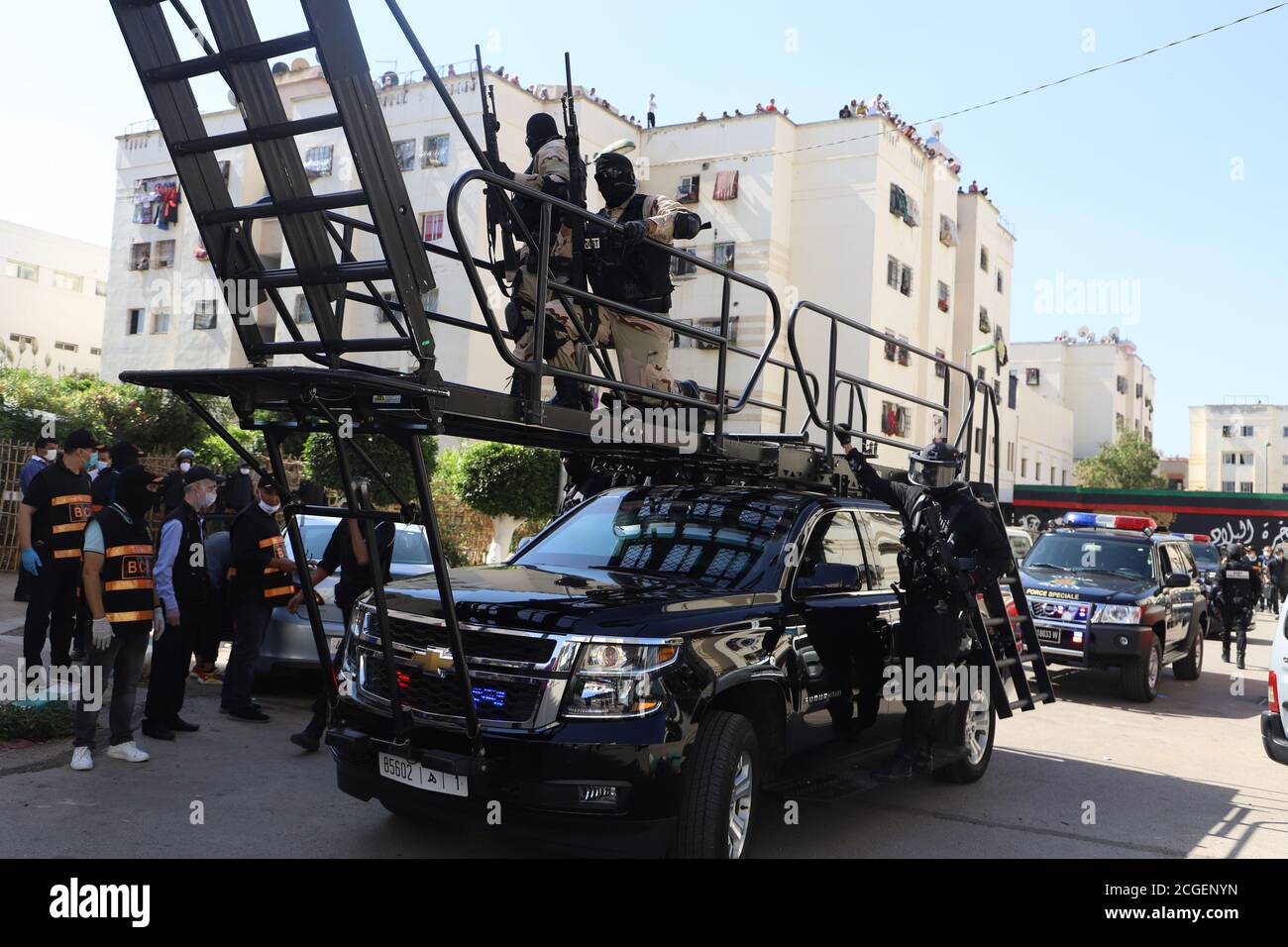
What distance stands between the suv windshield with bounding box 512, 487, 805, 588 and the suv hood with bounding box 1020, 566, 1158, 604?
6.52m

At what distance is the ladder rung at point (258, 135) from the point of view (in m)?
4.25

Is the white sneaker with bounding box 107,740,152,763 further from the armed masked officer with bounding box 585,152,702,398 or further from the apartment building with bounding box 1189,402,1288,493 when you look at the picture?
the apartment building with bounding box 1189,402,1288,493

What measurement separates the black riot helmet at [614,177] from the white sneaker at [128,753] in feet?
14.3

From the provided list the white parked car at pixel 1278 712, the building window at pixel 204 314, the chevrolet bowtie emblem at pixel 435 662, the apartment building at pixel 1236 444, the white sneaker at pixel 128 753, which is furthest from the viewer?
the apartment building at pixel 1236 444

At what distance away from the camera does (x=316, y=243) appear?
4.74 m

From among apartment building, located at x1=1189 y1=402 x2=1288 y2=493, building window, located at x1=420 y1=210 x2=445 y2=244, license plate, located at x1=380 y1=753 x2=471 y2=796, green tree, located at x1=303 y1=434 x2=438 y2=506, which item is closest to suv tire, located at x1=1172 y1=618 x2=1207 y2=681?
license plate, located at x1=380 y1=753 x2=471 y2=796

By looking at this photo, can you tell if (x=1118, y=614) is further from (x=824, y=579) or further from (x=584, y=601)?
(x=584, y=601)

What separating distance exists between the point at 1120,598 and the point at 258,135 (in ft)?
32.6

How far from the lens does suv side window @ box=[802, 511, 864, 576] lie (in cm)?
591

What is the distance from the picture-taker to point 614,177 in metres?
6.36

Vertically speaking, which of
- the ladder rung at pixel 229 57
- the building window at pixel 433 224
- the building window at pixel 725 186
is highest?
the building window at pixel 725 186

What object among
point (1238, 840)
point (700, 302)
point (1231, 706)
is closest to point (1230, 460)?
point (700, 302)

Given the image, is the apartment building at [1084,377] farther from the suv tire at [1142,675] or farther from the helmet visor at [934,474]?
the helmet visor at [934,474]

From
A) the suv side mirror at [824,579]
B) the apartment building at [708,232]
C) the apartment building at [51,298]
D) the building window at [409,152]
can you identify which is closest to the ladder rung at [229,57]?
the suv side mirror at [824,579]
